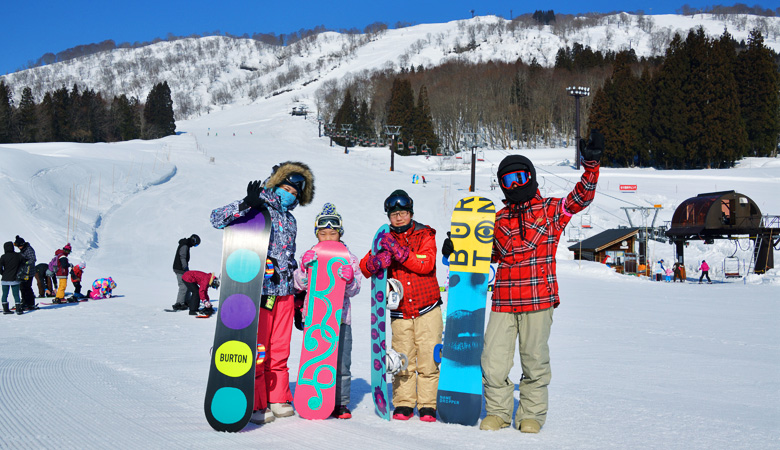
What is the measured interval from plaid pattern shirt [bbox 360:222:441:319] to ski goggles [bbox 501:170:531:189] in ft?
2.05

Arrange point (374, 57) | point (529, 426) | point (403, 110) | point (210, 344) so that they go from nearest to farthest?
point (529, 426) < point (210, 344) < point (403, 110) < point (374, 57)

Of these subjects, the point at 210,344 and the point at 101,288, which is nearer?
the point at 210,344

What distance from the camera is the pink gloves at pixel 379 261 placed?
144 inches

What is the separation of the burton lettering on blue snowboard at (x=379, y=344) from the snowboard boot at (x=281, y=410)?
0.53m

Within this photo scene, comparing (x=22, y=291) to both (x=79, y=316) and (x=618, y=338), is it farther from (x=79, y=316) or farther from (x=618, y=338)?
(x=618, y=338)

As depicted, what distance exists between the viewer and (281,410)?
144 inches

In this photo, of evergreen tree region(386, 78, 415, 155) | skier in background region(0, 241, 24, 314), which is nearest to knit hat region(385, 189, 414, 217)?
skier in background region(0, 241, 24, 314)

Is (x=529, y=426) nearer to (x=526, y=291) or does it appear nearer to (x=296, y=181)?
(x=526, y=291)

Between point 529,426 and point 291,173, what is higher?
point 291,173

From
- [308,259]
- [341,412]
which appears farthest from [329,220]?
[341,412]

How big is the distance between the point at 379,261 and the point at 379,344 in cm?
54

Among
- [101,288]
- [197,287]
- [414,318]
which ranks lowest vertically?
[101,288]

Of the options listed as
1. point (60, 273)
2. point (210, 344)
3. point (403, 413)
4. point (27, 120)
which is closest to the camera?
point (403, 413)

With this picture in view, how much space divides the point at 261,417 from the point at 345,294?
91 cm
